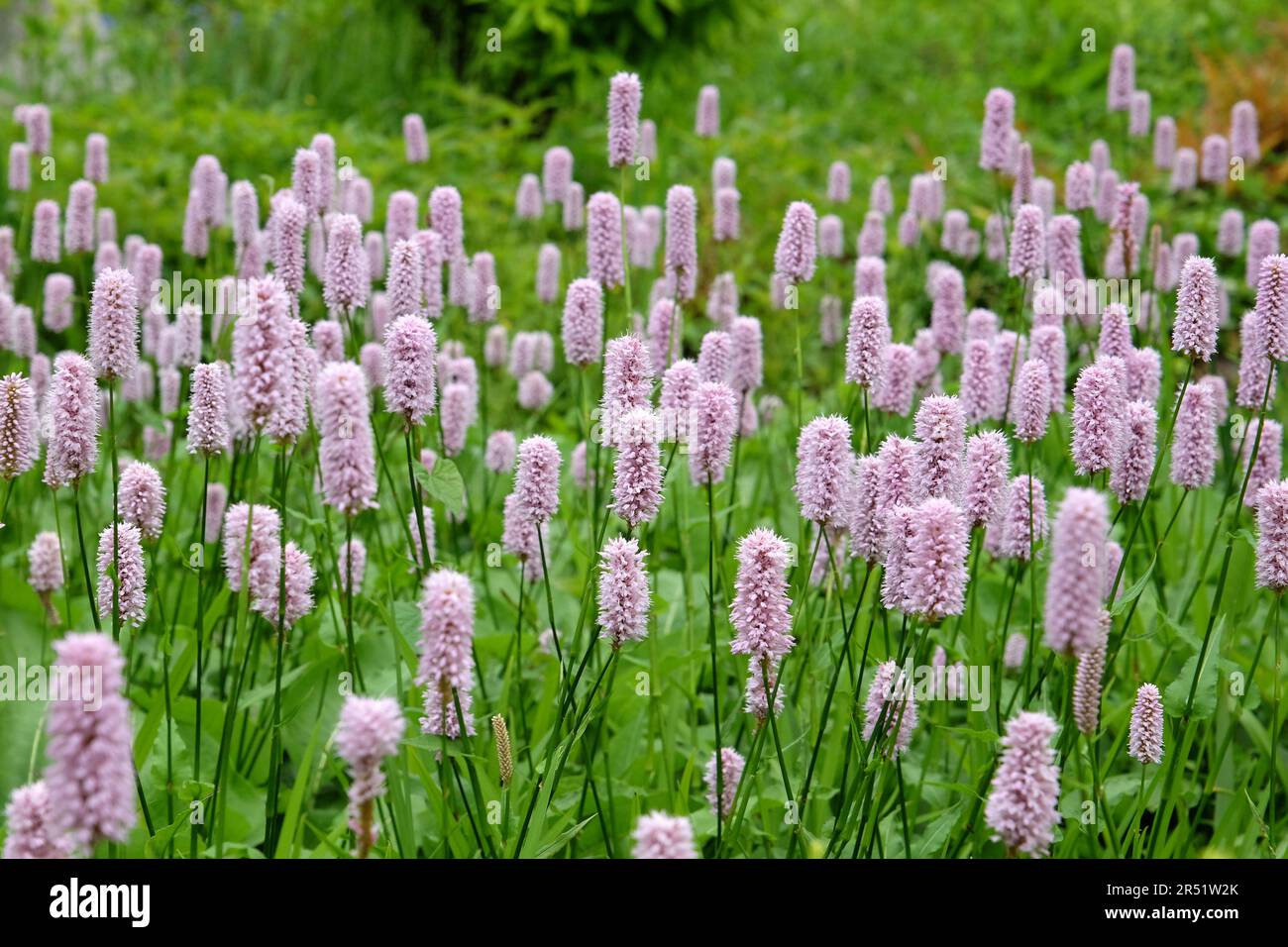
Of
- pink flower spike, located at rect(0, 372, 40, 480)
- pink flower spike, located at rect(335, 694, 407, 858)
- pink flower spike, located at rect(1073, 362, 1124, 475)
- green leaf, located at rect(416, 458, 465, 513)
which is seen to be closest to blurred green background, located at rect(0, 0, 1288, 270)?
green leaf, located at rect(416, 458, 465, 513)

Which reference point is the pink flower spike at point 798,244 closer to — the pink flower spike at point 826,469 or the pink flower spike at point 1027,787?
the pink flower spike at point 826,469

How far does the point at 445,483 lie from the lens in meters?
2.42

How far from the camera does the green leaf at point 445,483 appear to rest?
2.38m

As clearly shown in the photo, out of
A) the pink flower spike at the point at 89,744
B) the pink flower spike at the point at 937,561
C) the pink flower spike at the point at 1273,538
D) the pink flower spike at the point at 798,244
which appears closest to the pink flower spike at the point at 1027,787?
the pink flower spike at the point at 937,561

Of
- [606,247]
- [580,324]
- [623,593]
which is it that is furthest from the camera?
[606,247]

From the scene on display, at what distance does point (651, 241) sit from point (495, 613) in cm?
147

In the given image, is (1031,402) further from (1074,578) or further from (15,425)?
(15,425)

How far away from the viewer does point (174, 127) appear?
729cm

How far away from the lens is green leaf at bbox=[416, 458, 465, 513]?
2.38 metres

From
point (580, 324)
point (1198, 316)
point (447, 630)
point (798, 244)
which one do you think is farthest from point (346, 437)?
point (1198, 316)

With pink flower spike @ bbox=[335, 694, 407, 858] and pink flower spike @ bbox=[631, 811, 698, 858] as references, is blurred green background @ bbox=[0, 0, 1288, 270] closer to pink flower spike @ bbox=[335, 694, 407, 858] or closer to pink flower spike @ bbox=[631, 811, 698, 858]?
pink flower spike @ bbox=[335, 694, 407, 858]

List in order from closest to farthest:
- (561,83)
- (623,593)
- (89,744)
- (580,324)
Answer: (89,744), (623,593), (580,324), (561,83)

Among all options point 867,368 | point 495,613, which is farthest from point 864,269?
point 495,613
